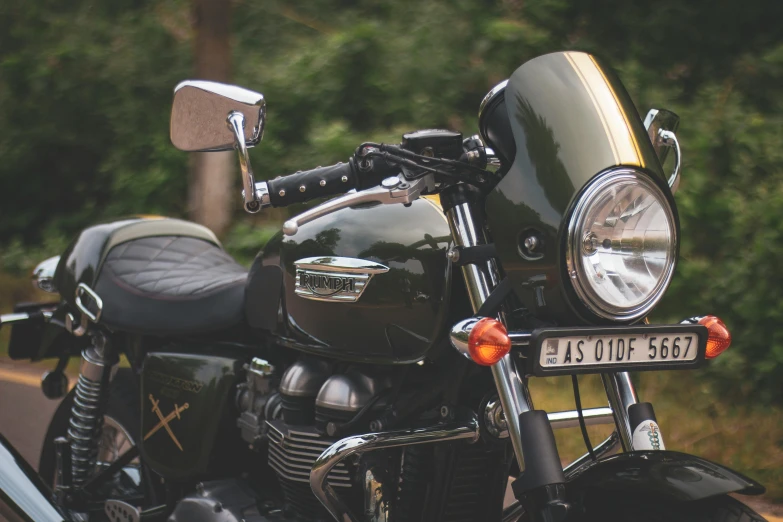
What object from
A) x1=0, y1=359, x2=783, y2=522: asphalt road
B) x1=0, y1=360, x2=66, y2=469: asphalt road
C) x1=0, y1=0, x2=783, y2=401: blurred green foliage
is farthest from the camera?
x1=0, y1=0, x2=783, y2=401: blurred green foliage

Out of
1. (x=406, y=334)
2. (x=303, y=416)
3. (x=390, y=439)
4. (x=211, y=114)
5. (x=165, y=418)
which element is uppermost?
(x=211, y=114)

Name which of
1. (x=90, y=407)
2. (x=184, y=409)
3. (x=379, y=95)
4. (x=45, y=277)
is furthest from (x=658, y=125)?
(x=379, y=95)

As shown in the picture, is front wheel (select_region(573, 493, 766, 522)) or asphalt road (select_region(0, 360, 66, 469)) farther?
asphalt road (select_region(0, 360, 66, 469))

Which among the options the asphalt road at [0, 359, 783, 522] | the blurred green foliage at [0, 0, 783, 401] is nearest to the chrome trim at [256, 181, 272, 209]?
the asphalt road at [0, 359, 783, 522]

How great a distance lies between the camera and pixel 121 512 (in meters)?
3.14

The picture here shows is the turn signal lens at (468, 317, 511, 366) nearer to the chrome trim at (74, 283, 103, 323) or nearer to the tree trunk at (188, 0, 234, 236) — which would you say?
the chrome trim at (74, 283, 103, 323)

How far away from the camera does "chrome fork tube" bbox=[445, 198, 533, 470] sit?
1.99 metres

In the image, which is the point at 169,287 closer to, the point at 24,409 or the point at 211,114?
the point at 211,114

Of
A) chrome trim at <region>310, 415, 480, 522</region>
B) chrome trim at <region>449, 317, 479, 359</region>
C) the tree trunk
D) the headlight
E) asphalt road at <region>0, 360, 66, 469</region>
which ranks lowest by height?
asphalt road at <region>0, 360, 66, 469</region>

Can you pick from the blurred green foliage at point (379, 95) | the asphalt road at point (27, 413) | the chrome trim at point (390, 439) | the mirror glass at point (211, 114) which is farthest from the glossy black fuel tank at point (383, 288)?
the blurred green foliage at point (379, 95)

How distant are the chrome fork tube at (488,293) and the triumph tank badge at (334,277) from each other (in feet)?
0.94

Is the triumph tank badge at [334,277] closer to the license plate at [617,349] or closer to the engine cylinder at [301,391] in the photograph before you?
the engine cylinder at [301,391]

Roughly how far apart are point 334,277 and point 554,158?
0.70 m

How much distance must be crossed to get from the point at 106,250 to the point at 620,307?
1959mm
